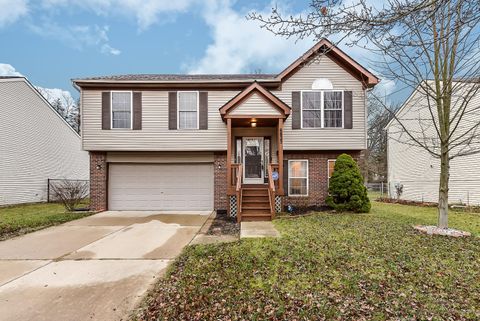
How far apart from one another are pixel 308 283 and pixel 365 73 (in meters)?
10.0

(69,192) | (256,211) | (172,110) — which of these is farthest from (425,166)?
(69,192)

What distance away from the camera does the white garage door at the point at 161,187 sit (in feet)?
40.1

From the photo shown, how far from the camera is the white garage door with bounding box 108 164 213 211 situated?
12.2 metres

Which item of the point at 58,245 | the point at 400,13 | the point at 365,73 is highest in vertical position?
the point at 365,73

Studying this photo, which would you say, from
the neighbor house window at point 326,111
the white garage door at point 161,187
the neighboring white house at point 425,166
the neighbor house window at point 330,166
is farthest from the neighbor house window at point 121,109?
the neighboring white house at point 425,166

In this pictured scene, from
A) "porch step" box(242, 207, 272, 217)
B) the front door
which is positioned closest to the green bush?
"porch step" box(242, 207, 272, 217)

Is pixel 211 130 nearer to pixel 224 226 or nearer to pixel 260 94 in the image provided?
pixel 260 94

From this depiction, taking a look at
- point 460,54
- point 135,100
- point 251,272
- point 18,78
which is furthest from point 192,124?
point 18,78

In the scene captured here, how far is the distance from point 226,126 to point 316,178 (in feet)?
14.6

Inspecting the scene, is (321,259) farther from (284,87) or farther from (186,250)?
(284,87)

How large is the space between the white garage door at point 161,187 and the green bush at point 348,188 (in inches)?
209

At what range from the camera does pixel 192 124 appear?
11688 millimetres

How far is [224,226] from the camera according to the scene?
857 centimetres

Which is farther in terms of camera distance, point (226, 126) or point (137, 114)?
point (137, 114)
